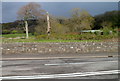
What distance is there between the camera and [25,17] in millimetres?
26297

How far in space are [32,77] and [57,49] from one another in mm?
8815

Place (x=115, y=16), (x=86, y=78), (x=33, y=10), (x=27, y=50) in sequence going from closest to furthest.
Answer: (x=115, y=16), (x=86, y=78), (x=27, y=50), (x=33, y=10)

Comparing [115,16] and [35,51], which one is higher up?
[115,16]

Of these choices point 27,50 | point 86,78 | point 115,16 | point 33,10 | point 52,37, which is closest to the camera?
point 115,16

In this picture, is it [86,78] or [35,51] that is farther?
[35,51]

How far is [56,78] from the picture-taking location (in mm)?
7078

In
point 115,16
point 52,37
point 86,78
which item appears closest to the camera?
point 115,16

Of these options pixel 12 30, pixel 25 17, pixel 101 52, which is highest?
pixel 25 17

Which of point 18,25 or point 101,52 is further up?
point 18,25

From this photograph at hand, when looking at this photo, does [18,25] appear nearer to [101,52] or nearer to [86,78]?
[101,52]

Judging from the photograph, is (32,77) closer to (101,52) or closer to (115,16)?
(115,16)

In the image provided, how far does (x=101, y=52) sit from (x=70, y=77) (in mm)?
9970

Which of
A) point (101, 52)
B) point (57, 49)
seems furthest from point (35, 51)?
point (101, 52)

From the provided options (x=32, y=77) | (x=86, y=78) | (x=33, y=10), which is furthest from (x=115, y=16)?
(x=33, y=10)
